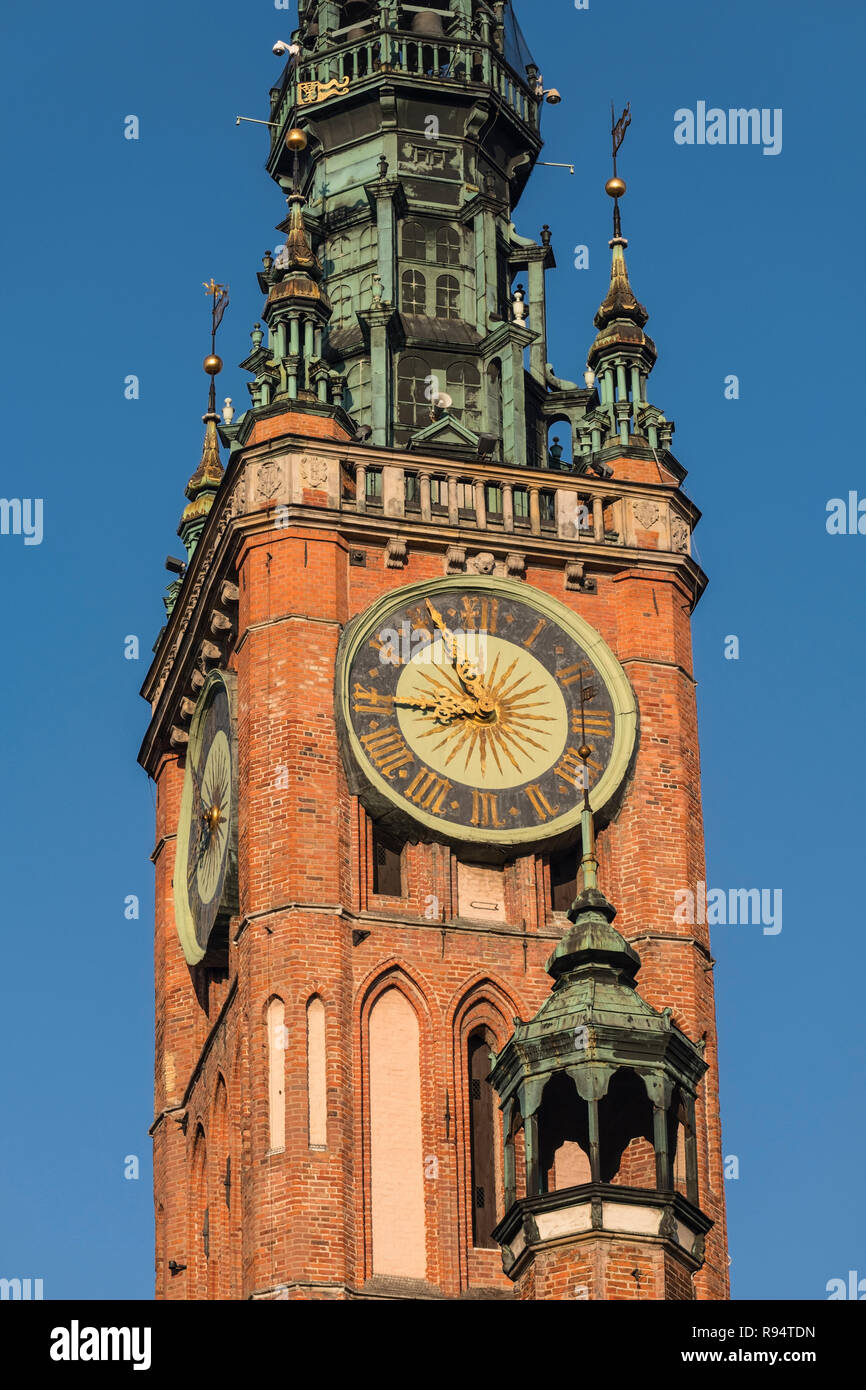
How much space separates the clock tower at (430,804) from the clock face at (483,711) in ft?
0.16

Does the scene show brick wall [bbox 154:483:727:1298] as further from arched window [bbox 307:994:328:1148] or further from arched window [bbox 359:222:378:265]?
arched window [bbox 359:222:378:265]

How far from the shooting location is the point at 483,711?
2099 inches

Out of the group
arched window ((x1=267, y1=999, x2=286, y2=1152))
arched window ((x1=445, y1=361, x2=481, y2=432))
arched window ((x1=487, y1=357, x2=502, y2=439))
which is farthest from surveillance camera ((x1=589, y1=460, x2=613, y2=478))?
arched window ((x1=267, y1=999, x2=286, y2=1152))

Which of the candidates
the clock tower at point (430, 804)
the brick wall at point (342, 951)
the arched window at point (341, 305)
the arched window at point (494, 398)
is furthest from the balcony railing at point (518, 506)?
the arched window at point (341, 305)

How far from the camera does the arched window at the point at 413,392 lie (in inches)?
2301

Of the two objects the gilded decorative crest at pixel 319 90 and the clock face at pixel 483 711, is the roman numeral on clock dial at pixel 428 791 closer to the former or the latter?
the clock face at pixel 483 711

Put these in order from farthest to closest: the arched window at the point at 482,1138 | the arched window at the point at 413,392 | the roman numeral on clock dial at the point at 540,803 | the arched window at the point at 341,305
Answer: the arched window at the point at 341,305 < the arched window at the point at 413,392 < the roman numeral on clock dial at the point at 540,803 < the arched window at the point at 482,1138

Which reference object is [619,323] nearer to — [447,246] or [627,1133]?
[447,246]

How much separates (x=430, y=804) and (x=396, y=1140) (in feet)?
16.0

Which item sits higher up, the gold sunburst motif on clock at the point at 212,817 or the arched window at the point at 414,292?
the arched window at the point at 414,292

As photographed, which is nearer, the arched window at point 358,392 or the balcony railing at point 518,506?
the balcony railing at point 518,506

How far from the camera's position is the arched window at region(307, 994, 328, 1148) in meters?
49.3

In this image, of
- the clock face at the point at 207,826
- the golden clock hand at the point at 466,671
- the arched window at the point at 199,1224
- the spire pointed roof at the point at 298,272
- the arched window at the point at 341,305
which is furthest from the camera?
the arched window at the point at 341,305
